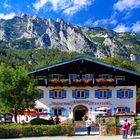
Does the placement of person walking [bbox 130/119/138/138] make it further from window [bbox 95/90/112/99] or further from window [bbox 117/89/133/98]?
window [bbox 117/89/133/98]

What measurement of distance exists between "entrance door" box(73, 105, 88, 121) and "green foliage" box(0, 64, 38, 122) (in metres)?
13.3

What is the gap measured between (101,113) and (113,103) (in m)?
4.21

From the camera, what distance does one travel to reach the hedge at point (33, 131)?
3395cm

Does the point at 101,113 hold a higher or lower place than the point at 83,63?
lower

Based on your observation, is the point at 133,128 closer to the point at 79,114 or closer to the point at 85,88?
the point at 85,88

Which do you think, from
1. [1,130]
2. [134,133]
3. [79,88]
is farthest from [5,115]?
[134,133]

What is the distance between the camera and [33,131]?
1352 inches

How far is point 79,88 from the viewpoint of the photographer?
5475 centimetres

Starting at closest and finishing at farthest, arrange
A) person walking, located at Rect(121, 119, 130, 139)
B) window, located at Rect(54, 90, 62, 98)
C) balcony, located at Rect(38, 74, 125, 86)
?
1. person walking, located at Rect(121, 119, 130, 139)
2. balcony, located at Rect(38, 74, 125, 86)
3. window, located at Rect(54, 90, 62, 98)

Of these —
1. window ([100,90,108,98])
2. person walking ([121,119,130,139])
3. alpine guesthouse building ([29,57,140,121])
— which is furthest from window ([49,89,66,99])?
person walking ([121,119,130,139])

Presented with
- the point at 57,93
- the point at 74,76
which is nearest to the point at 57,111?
the point at 57,93

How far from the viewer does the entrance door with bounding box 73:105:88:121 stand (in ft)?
180

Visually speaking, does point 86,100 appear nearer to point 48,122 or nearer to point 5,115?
point 5,115

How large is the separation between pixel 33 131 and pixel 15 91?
8.13 metres
